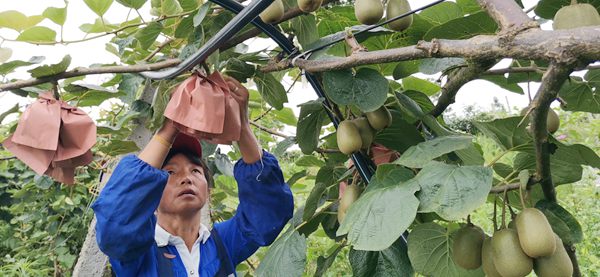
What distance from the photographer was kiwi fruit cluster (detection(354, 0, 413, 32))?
92 cm

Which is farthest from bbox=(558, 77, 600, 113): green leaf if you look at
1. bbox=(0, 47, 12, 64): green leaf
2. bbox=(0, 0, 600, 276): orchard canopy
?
bbox=(0, 47, 12, 64): green leaf

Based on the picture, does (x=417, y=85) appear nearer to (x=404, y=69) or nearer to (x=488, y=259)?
(x=404, y=69)

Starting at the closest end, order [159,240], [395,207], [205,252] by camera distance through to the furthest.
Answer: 1. [395,207]
2. [159,240]
3. [205,252]

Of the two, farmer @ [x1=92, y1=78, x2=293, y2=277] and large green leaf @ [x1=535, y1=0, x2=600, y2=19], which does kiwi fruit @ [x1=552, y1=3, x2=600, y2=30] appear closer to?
large green leaf @ [x1=535, y1=0, x2=600, y2=19]

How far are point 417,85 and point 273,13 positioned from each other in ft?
1.57

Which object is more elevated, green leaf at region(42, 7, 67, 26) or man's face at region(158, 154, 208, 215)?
green leaf at region(42, 7, 67, 26)

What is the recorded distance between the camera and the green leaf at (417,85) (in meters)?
1.30

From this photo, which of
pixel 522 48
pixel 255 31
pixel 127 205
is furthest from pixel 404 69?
pixel 127 205

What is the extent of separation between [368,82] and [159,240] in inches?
30.7

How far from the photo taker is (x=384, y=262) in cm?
107

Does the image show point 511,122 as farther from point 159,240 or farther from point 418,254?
point 159,240

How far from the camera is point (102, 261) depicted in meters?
1.82

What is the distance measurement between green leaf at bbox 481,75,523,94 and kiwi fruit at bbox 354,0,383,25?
353 mm

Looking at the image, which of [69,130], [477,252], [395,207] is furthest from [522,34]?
[69,130]
